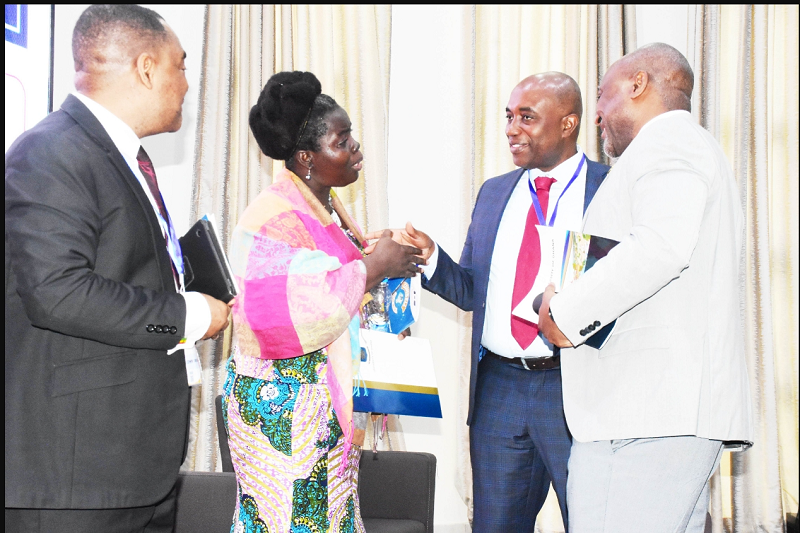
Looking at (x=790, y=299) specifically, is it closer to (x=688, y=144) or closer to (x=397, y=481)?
(x=397, y=481)

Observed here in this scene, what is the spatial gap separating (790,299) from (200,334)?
4658 mm

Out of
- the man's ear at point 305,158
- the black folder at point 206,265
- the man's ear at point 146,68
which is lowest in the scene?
the black folder at point 206,265

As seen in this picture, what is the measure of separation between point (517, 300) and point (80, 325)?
1.48m

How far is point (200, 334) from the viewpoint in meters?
1.80

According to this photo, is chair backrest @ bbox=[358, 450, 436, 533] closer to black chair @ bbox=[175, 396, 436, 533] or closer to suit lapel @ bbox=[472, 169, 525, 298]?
black chair @ bbox=[175, 396, 436, 533]

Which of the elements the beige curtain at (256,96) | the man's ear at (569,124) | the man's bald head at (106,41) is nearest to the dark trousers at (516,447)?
the man's ear at (569,124)

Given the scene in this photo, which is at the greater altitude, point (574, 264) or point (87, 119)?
point (87, 119)

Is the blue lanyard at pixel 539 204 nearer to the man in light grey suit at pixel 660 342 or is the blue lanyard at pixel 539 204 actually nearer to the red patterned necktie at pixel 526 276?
the red patterned necktie at pixel 526 276

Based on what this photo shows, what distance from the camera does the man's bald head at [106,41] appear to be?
6.13ft

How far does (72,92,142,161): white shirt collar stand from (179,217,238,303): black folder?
25cm

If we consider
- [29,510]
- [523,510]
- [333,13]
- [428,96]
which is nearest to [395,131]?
[428,96]

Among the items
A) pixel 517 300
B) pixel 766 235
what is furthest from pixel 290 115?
pixel 766 235

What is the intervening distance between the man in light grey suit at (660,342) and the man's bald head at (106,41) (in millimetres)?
1312

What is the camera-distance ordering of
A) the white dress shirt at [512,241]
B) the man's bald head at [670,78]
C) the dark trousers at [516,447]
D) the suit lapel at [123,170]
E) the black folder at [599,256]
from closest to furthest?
the suit lapel at [123,170] < the black folder at [599,256] < the man's bald head at [670,78] < the dark trousers at [516,447] < the white dress shirt at [512,241]
